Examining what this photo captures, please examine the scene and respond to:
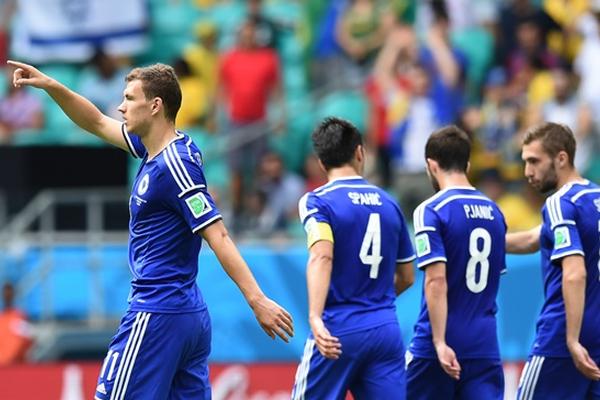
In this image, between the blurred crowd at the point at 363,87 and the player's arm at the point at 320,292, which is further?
the blurred crowd at the point at 363,87

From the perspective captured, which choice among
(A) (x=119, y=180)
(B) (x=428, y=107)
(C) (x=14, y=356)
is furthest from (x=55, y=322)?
(B) (x=428, y=107)

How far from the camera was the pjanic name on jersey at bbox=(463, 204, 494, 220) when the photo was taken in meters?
8.36

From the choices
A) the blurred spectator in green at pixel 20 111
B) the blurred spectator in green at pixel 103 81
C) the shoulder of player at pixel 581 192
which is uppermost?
the blurred spectator in green at pixel 103 81

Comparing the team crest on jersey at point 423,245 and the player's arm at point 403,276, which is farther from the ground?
the team crest on jersey at point 423,245

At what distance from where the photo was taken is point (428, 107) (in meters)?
15.3

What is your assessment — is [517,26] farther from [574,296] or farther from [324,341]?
[324,341]

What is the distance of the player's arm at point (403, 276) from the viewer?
28.0ft

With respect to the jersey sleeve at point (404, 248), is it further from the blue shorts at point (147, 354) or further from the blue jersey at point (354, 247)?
the blue shorts at point (147, 354)

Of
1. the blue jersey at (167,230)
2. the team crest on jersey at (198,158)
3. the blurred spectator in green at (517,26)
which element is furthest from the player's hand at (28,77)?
the blurred spectator in green at (517,26)

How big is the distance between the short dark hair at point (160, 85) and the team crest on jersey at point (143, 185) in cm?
37

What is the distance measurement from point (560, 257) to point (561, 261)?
0.14 feet

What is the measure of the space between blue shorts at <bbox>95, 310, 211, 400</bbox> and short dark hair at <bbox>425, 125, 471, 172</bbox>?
6.42 feet

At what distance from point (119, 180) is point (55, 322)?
1641mm

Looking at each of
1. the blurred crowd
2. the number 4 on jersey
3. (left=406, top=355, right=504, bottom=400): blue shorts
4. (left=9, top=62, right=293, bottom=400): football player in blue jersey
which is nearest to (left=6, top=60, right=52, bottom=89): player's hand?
(left=9, top=62, right=293, bottom=400): football player in blue jersey
